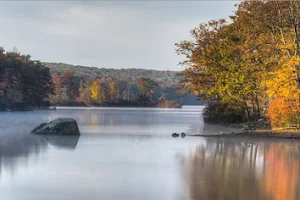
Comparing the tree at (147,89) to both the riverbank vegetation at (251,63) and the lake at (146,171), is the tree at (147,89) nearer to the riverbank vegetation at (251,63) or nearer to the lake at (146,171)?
the riverbank vegetation at (251,63)

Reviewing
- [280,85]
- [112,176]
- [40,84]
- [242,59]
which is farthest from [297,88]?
[40,84]

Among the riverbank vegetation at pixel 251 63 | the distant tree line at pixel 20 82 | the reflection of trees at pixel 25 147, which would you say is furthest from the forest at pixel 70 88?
the reflection of trees at pixel 25 147

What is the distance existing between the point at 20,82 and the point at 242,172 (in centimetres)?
6066

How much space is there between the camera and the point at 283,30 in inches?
942

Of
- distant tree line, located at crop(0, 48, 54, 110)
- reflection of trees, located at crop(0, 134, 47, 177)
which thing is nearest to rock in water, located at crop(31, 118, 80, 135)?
reflection of trees, located at crop(0, 134, 47, 177)

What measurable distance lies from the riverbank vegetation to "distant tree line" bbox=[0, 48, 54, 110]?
124 ft

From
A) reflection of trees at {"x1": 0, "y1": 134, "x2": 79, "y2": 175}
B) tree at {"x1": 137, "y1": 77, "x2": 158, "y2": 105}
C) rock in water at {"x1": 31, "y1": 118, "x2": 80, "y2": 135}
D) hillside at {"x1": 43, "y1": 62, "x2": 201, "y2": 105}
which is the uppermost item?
hillside at {"x1": 43, "y1": 62, "x2": 201, "y2": 105}

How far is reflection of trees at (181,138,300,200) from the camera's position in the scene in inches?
318

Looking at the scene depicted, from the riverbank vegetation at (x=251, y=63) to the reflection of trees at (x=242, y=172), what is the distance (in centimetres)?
531

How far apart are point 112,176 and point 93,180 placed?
591 millimetres

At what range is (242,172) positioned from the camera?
10.5m

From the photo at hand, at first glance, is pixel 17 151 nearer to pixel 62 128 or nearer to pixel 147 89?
pixel 62 128

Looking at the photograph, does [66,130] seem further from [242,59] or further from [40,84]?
[40,84]

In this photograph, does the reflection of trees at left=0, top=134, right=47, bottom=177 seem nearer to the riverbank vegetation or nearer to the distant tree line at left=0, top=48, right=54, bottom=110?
the riverbank vegetation
